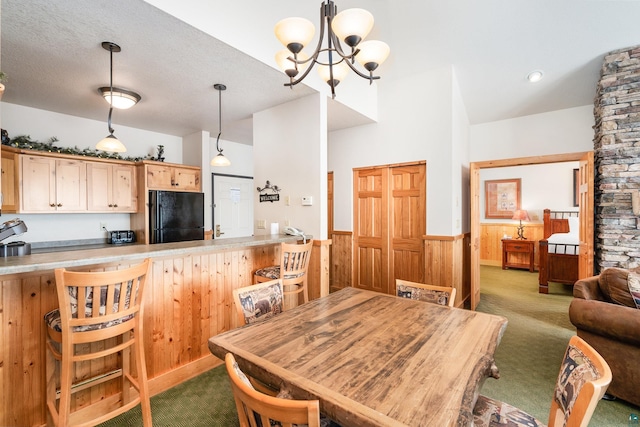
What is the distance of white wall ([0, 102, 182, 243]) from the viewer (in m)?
3.58

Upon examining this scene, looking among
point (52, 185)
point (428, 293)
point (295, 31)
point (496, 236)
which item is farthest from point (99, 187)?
point (496, 236)

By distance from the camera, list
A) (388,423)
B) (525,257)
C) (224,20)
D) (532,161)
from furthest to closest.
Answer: (525,257), (532,161), (224,20), (388,423)

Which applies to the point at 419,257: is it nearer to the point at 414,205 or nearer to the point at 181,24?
the point at 414,205

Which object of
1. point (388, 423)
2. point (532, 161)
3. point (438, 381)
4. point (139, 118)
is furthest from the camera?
point (139, 118)

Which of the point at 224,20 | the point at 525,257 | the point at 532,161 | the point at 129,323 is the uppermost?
the point at 224,20

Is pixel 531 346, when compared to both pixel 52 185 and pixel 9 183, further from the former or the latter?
pixel 9 183

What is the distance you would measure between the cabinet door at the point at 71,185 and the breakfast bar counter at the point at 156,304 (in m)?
2.27

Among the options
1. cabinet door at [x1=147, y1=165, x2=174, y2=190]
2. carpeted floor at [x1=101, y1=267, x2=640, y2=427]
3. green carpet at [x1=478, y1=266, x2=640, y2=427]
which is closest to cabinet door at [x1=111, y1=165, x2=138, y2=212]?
cabinet door at [x1=147, y1=165, x2=174, y2=190]


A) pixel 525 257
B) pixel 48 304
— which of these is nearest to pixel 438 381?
pixel 48 304

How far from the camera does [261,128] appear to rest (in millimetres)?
3885

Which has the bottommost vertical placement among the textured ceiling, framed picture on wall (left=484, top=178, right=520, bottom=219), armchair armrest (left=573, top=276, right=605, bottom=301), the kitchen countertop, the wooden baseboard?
the wooden baseboard

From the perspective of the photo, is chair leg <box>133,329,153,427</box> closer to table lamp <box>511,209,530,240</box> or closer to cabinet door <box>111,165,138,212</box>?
cabinet door <box>111,165,138,212</box>

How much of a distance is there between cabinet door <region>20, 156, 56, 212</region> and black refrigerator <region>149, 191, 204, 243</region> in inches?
42.0

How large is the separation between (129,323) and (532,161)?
4725mm
